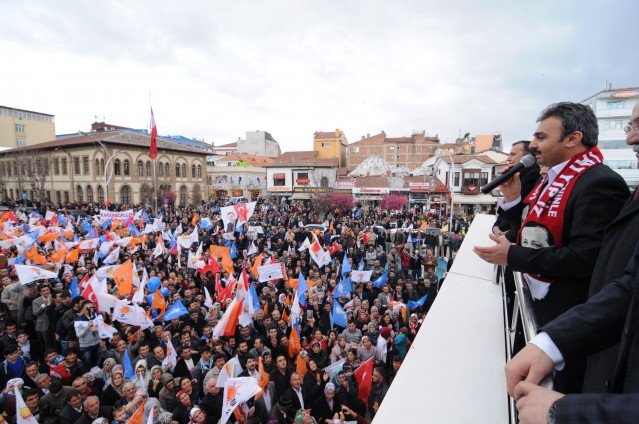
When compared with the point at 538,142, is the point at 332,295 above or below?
below

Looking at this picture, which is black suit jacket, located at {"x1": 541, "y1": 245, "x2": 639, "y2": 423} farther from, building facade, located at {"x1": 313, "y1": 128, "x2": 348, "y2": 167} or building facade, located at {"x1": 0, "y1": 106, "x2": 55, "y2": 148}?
building facade, located at {"x1": 0, "y1": 106, "x2": 55, "y2": 148}

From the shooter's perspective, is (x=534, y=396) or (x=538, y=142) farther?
(x=538, y=142)

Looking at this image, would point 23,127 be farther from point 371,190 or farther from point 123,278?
point 123,278

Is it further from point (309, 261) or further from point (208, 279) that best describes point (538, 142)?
point (309, 261)

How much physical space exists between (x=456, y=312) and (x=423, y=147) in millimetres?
55150

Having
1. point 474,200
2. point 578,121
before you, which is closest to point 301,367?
point 578,121

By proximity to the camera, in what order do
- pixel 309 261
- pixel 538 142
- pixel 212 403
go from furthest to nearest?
pixel 309 261 → pixel 212 403 → pixel 538 142

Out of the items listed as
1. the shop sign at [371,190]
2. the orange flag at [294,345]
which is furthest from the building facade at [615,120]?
the orange flag at [294,345]

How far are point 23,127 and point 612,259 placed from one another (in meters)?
79.9

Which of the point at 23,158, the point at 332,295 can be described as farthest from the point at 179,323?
the point at 23,158

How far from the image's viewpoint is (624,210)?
4.52ft

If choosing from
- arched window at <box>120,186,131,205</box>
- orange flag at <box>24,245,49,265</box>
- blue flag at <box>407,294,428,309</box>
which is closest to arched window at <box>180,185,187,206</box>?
arched window at <box>120,186,131,205</box>

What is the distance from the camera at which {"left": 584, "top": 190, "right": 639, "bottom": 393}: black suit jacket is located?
1.23m

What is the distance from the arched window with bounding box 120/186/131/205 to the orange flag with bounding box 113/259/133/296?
39.1 meters
